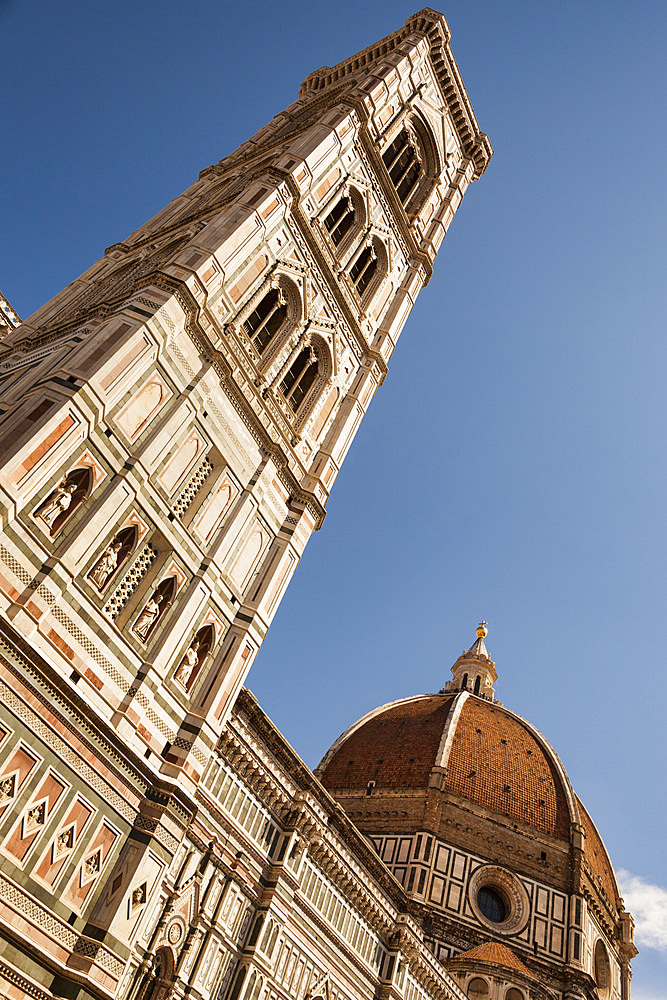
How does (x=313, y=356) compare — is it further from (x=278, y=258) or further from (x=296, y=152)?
(x=296, y=152)

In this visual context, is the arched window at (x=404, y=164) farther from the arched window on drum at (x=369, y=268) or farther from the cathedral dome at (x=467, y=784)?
the cathedral dome at (x=467, y=784)

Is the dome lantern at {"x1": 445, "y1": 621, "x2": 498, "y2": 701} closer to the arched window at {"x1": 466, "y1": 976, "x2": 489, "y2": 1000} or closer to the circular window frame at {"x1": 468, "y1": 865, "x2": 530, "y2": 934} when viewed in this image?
the circular window frame at {"x1": 468, "y1": 865, "x2": 530, "y2": 934}

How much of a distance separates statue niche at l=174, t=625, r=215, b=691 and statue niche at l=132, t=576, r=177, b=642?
29.2 inches

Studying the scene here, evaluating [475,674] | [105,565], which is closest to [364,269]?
[105,565]

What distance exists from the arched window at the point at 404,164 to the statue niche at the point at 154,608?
44.9 ft

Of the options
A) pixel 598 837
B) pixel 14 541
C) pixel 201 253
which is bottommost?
pixel 14 541

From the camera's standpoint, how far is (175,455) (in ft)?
40.4

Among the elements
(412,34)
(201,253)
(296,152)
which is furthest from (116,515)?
(412,34)

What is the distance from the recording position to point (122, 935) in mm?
9875

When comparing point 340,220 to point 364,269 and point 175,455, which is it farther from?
point 175,455

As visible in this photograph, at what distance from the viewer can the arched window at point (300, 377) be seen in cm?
1591

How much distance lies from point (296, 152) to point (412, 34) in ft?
32.2

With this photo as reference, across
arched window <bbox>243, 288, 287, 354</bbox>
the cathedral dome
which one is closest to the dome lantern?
the cathedral dome

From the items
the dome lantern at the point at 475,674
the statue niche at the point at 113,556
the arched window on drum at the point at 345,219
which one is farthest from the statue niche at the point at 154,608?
the dome lantern at the point at 475,674
